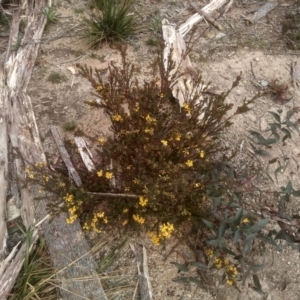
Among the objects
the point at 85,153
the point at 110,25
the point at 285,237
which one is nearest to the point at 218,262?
the point at 285,237

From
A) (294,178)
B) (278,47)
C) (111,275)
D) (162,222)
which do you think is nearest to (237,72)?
(278,47)

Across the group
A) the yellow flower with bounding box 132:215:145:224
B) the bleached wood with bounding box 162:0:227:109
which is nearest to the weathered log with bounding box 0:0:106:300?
the yellow flower with bounding box 132:215:145:224

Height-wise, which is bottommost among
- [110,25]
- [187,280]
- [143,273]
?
[143,273]

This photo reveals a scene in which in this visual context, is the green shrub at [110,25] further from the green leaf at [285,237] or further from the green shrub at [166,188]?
the green leaf at [285,237]

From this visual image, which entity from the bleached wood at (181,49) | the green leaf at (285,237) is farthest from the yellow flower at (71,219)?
the bleached wood at (181,49)

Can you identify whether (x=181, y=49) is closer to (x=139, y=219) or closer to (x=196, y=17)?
(x=196, y=17)

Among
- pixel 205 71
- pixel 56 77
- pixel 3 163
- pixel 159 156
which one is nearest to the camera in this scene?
pixel 159 156
